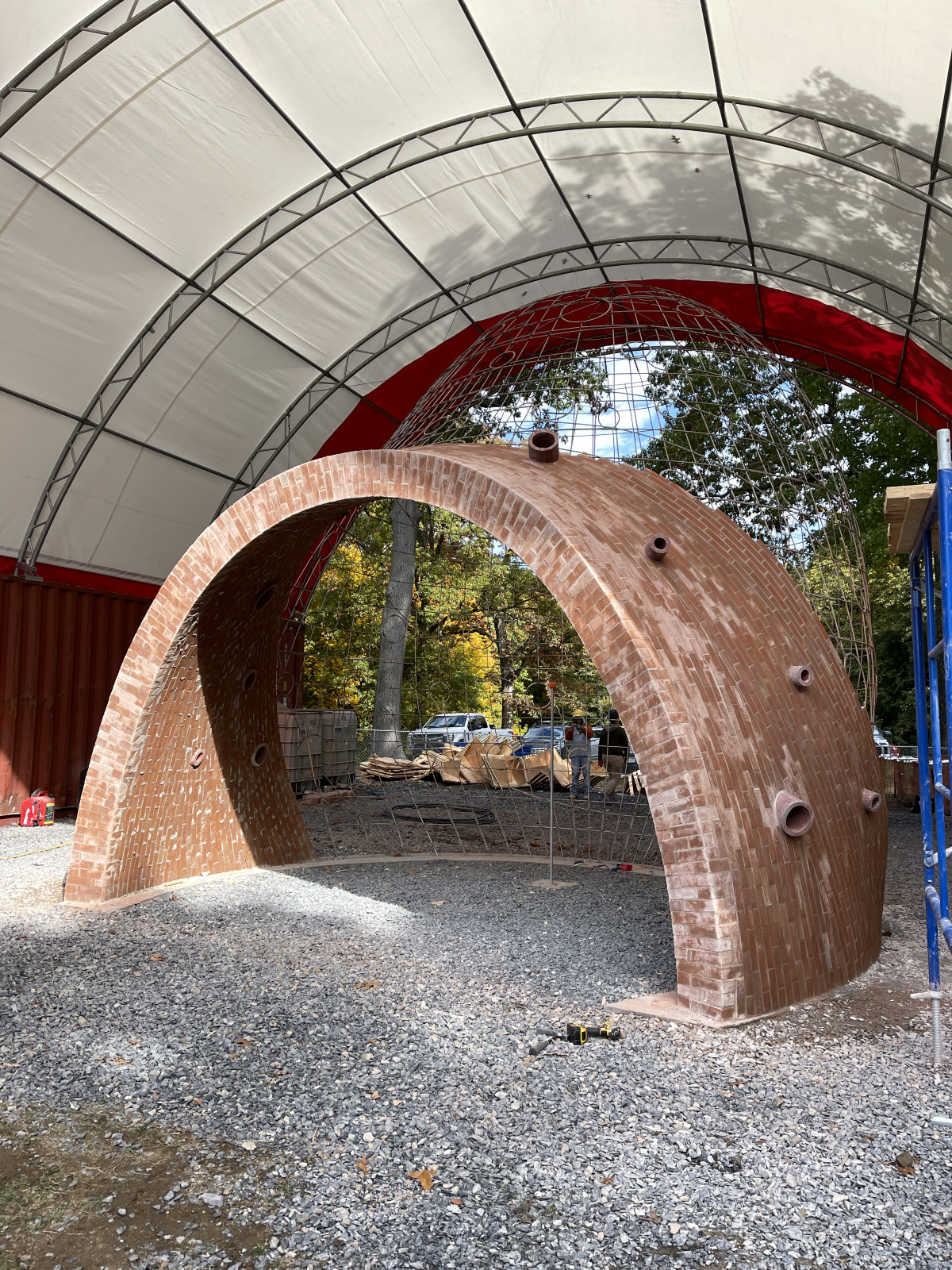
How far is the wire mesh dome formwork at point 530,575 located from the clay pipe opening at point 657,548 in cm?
275

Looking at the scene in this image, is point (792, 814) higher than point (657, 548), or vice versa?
point (657, 548)

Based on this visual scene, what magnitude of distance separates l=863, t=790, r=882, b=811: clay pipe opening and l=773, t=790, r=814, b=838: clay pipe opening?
3.81ft

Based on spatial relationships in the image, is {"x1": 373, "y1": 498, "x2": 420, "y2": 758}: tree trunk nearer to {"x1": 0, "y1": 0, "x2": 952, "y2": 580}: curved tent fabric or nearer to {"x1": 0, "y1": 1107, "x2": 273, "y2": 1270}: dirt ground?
{"x1": 0, "y1": 0, "x2": 952, "y2": 580}: curved tent fabric

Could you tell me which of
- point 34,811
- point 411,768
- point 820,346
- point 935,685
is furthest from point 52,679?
point 820,346

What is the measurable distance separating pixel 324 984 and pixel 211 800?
3320 mm

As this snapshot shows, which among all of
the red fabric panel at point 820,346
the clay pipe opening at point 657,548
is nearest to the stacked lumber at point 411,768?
the red fabric panel at point 820,346

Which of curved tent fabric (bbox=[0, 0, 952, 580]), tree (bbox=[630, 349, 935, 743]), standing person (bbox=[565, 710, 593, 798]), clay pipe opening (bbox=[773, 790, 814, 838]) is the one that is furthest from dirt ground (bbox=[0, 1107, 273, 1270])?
standing person (bbox=[565, 710, 593, 798])

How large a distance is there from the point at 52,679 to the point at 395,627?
8697mm

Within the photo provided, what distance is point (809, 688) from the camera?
6375mm

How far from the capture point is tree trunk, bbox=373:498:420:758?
66.8 ft

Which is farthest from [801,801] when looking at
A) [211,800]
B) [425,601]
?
[425,601]

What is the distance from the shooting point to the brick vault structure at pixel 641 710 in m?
5.02

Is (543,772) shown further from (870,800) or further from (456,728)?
(870,800)

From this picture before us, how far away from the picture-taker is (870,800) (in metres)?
6.40
